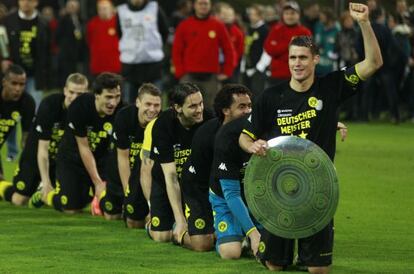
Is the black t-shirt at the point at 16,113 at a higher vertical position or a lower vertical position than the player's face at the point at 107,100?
lower

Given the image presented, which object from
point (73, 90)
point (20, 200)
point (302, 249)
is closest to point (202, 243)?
point (302, 249)

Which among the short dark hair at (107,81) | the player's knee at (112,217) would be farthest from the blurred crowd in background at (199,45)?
the player's knee at (112,217)

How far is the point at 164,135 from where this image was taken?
11.1 m

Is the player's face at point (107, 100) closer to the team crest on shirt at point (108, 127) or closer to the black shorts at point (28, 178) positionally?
the team crest on shirt at point (108, 127)

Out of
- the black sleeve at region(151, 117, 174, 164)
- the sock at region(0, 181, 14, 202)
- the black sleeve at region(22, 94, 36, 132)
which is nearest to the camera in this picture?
the black sleeve at region(151, 117, 174, 164)

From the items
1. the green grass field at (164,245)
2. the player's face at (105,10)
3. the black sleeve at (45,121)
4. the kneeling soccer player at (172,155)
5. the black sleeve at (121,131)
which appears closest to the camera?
the green grass field at (164,245)

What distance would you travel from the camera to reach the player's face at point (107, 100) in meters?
12.8

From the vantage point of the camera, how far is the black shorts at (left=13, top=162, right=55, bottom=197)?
553 inches

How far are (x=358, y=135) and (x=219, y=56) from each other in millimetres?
3599

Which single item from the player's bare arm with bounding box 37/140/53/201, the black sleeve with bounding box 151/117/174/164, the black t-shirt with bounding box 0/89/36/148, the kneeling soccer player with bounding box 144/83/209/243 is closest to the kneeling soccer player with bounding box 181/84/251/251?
the kneeling soccer player with bounding box 144/83/209/243

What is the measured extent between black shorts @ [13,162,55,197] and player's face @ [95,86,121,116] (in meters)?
1.45

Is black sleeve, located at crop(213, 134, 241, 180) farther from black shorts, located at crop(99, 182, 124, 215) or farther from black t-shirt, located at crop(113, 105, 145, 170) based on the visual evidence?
black shorts, located at crop(99, 182, 124, 215)

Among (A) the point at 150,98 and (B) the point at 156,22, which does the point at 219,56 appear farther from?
(A) the point at 150,98

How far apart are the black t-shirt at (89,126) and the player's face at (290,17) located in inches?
214
